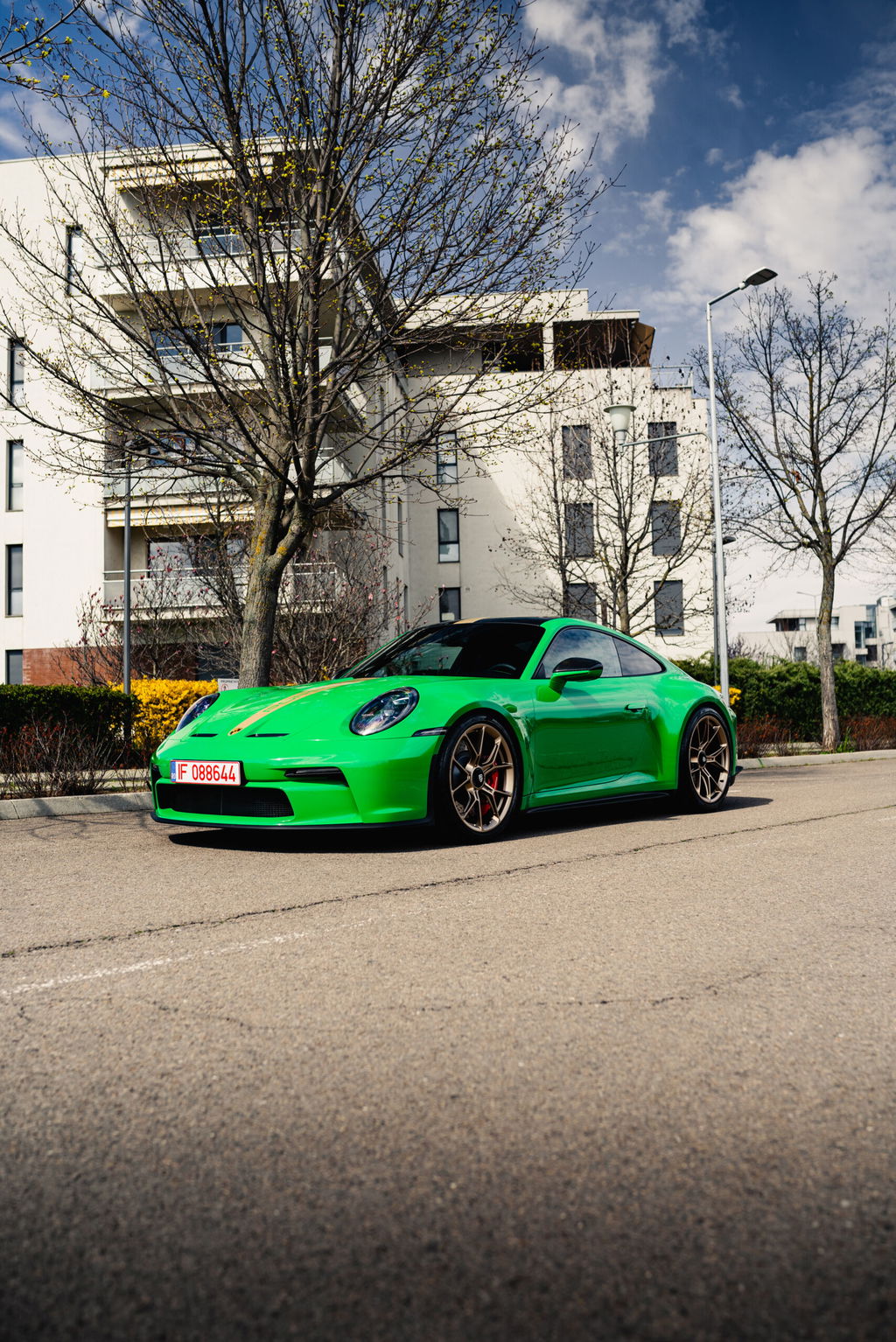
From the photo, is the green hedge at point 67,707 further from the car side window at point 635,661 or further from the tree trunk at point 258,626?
the car side window at point 635,661

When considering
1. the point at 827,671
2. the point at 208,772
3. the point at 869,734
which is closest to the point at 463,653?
the point at 208,772

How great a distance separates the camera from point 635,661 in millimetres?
Result: 8500

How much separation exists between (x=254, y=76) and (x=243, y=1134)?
11.7 metres

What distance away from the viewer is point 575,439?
25766 mm

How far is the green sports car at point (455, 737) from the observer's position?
6309mm

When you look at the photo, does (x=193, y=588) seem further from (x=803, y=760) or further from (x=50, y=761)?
(x=50, y=761)

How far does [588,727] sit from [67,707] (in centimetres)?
663

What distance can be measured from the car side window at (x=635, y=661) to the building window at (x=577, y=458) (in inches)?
672

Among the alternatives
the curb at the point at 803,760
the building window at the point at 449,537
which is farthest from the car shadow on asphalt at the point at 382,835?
the building window at the point at 449,537

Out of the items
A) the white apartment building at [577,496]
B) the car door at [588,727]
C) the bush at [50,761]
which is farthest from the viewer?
the white apartment building at [577,496]

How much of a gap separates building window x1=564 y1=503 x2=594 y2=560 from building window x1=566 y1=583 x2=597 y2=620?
1.84 meters

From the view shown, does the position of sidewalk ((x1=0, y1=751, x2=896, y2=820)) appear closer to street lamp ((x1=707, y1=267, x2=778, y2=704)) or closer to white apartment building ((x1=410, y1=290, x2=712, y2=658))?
white apartment building ((x1=410, y1=290, x2=712, y2=658))

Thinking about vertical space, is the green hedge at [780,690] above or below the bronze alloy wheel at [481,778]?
above

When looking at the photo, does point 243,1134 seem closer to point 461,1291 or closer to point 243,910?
point 461,1291
